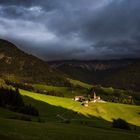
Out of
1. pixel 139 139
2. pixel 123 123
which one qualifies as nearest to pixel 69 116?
pixel 123 123

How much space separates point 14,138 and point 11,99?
13844 cm

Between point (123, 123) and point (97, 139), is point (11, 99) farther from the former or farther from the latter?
point (97, 139)

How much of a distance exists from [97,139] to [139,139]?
18247mm

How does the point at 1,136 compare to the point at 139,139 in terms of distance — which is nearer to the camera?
the point at 1,136

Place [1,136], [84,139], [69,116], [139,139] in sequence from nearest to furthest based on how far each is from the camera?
[1,136], [84,139], [139,139], [69,116]

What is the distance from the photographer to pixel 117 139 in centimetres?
7381

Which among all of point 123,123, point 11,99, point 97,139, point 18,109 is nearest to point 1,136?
point 97,139

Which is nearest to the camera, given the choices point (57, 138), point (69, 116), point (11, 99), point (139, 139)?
point (57, 138)

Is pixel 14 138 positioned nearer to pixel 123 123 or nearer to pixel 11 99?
pixel 123 123

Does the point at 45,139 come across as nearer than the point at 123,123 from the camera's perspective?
Yes

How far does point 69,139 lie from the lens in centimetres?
5934

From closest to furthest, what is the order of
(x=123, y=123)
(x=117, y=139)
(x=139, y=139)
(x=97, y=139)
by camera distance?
1. (x=97, y=139)
2. (x=117, y=139)
3. (x=139, y=139)
4. (x=123, y=123)

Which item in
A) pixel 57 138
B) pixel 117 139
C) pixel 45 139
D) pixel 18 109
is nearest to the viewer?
pixel 45 139

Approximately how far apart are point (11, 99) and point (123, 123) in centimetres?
6729
